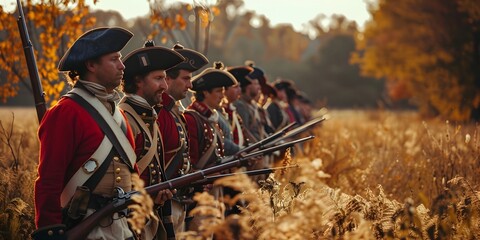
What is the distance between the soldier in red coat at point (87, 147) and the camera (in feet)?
12.1

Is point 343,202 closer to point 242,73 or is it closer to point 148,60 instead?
point 148,60

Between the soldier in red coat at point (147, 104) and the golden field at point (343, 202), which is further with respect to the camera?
the soldier in red coat at point (147, 104)

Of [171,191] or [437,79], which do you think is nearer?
[171,191]

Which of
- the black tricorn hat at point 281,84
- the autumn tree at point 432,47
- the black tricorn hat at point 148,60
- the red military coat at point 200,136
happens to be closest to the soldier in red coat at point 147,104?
the black tricorn hat at point 148,60

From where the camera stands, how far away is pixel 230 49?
219 feet

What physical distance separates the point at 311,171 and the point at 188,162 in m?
2.63

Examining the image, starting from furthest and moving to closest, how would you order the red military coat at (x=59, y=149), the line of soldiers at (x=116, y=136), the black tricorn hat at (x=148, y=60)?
1. the black tricorn hat at (x=148, y=60)
2. the line of soldiers at (x=116, y=136)
3. the red military coat at (x=59, y=149)

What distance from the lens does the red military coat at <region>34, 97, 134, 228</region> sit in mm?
3656

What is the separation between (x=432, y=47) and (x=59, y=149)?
77.0ft

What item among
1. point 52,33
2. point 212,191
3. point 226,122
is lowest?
point 212,191

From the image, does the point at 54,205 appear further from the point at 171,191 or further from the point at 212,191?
the point at 212,191

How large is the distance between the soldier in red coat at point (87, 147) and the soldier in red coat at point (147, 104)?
1.49 feet

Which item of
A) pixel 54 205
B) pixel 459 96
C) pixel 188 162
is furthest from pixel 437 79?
pixel 54 205

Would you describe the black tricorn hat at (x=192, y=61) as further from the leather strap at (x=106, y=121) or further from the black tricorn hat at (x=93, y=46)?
the leather strap at (x=106, y=121)
